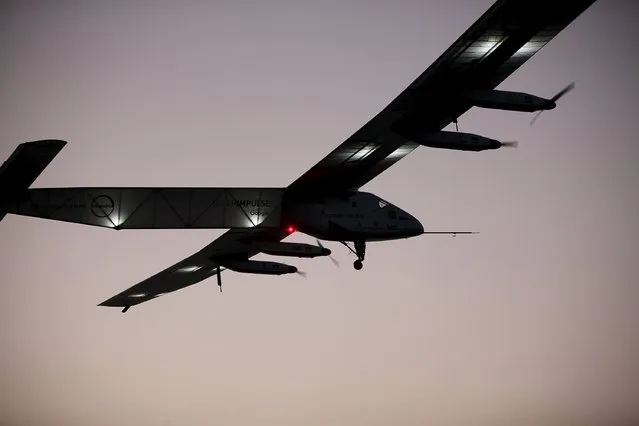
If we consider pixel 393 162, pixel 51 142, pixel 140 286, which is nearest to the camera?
pixel 51 142

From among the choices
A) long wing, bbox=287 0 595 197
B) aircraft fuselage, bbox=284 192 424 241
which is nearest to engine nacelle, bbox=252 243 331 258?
aircraft fuselage, bbox=284 192 424 241

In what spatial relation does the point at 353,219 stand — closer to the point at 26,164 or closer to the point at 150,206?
the point at 150,206

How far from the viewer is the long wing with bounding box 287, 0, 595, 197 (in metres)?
31.0

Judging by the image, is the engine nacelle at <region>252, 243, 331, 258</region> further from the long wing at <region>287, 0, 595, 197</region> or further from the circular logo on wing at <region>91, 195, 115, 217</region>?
the circular logo on wing at <region>91, 195, 115, 217</region>

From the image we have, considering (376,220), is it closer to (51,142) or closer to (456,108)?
(456,108)

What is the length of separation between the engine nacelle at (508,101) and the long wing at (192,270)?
12909 mm

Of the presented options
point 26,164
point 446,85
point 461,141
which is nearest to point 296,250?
point 461,141

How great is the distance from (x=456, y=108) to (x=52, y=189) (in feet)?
54.2

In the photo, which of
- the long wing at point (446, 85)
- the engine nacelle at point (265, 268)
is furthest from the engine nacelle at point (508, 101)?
the engine nacelle at point (265, 268)

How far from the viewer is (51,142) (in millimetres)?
34125

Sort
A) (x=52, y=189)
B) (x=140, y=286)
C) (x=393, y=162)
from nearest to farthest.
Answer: (x=52, y=189), (x=393, y=162), (x=140, y=286)

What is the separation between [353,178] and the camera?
40.6 m

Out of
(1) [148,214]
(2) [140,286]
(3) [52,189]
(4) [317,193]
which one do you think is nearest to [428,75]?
(4) [317,193]

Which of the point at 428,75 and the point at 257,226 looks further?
the point at 257,226
